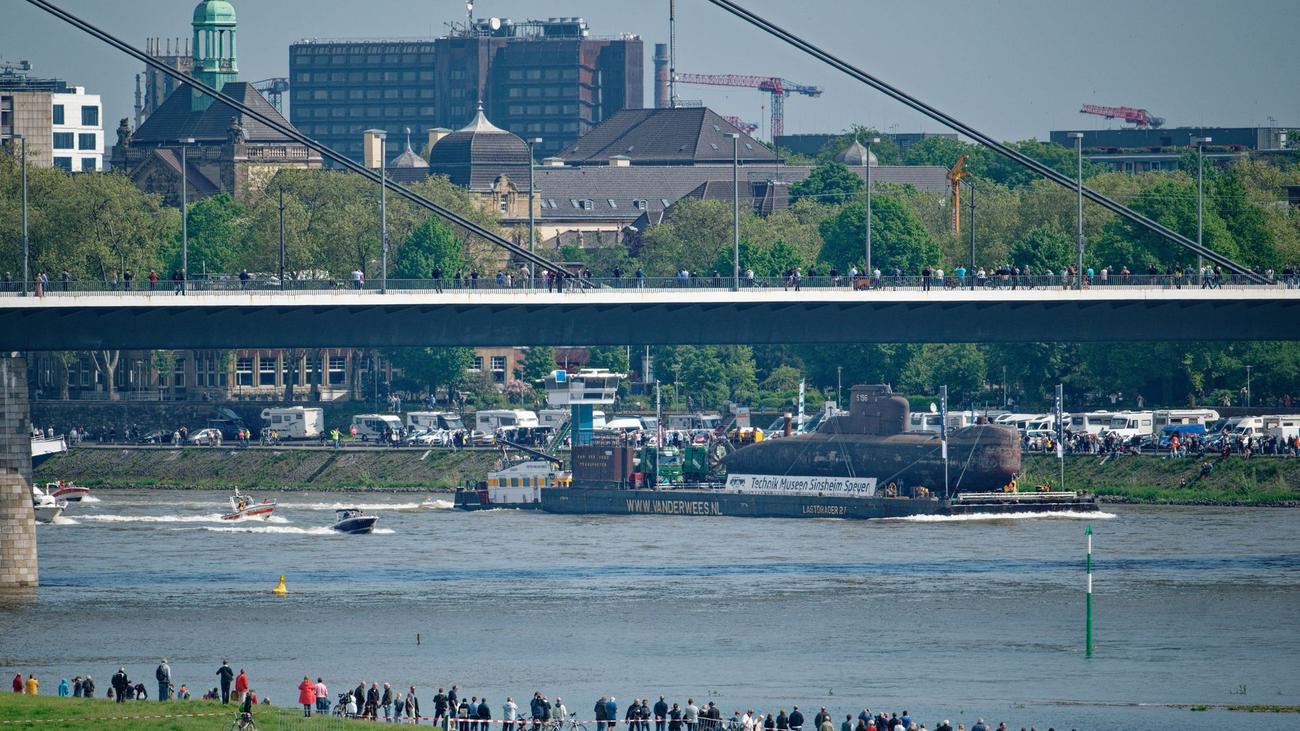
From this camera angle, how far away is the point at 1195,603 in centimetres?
7750

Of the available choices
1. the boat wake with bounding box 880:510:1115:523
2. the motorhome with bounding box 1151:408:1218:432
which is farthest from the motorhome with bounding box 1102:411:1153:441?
the boat wake with bounding box 880:510:1115:523

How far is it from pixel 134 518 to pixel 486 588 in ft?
116

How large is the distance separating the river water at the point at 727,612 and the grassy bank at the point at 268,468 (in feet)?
80.2

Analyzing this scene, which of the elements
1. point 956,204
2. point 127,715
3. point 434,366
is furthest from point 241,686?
point 956,204

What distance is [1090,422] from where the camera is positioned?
416ft

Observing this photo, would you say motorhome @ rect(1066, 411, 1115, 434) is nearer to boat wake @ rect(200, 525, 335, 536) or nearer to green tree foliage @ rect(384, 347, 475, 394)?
boat wake @ rect(200, 525, 335, 536)

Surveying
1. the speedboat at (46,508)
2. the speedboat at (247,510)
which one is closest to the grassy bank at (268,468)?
the speedboat at (46,508)

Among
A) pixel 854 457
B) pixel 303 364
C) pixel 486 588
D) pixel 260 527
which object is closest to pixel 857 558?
pixel 486 588

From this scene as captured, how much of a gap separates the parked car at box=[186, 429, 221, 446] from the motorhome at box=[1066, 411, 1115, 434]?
54133 mm

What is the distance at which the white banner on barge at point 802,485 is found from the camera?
373 ft

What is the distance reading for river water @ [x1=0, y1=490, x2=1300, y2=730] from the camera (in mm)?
63406

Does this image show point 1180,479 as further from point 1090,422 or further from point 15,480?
point 15,480

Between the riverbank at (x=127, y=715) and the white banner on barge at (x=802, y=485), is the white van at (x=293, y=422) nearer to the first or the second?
the white banner on barge at (x=802, y=485)

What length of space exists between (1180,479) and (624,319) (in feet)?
126
